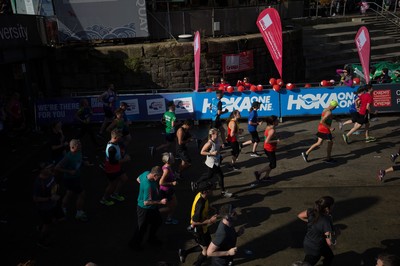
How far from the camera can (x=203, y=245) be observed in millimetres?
6777

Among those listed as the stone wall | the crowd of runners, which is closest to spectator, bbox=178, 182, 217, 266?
the crowd of runners

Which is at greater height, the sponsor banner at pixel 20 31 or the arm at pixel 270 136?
the sponsor banner at pixel 20 31

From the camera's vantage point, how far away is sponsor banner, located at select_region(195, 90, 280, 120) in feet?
48.3

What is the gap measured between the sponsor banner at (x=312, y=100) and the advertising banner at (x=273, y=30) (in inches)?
47.2

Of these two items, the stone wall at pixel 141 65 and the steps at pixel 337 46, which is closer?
the stone wall at pixel 141 65

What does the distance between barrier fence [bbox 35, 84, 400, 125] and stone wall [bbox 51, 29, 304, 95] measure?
6.22 feet

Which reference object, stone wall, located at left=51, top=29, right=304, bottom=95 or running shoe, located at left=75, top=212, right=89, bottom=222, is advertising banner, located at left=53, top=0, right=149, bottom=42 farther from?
running shoe, located at left=75, top=212, right=89, bottom=222

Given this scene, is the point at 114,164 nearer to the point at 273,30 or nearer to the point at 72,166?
the point at 72,166

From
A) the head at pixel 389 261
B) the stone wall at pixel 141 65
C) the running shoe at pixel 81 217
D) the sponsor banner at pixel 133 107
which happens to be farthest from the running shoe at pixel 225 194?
the stone wall at pixel 141 65

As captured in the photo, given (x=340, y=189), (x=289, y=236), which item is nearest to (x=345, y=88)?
(x=340, y=189)

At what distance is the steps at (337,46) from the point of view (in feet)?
73.5

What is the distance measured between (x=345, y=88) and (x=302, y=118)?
192 cm

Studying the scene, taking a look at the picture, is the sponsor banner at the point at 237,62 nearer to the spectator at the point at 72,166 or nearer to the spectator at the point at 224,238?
the spectator at the point at 72,166

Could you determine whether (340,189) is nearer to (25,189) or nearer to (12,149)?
(25,189)
